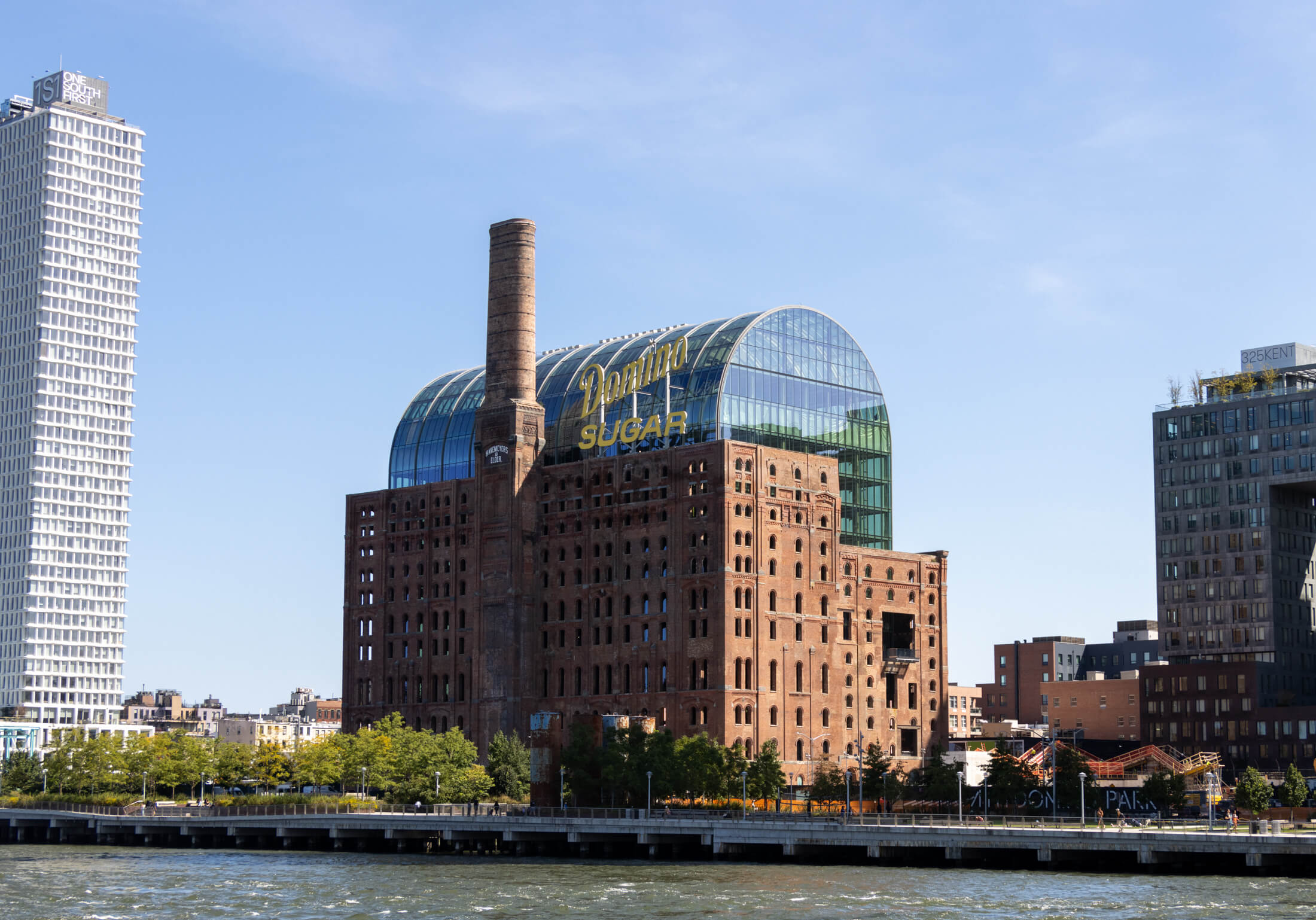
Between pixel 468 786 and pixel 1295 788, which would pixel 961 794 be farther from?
pixel 468 786

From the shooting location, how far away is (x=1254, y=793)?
16075 centimetres

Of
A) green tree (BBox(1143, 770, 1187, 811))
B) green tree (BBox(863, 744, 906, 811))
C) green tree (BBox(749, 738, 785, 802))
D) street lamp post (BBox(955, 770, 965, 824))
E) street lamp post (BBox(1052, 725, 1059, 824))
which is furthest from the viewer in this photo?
green tree (BBox(749, 738, 785, 802))

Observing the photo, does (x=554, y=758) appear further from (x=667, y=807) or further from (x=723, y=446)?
(x=723, y=446)

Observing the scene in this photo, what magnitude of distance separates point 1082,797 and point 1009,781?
48.5 feet

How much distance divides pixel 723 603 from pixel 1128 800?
4567cm

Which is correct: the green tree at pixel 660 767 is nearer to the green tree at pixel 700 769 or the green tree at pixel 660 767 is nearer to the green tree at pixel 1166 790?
the green tree at pixel 700 769

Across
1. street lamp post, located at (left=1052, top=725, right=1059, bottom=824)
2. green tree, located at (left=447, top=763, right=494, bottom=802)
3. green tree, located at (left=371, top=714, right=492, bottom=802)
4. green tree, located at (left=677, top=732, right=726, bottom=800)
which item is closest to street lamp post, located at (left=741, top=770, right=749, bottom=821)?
green tree, located at (left=677, top=732, right=726, bottom=800)

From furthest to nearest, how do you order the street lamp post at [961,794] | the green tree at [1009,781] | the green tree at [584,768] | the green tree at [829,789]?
the green tree at [584,768]
the green tree at [829,789]
the green tree at [1009,781]
the street lamp post at [961,794]

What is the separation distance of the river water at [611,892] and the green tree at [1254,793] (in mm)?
36181

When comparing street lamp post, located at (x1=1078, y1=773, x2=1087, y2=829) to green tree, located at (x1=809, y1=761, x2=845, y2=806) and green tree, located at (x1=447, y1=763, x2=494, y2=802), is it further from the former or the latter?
green tree, located at (x1=447, y1=763, x2=494, y2=802)

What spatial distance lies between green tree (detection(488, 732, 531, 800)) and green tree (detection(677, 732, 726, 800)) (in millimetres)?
19003

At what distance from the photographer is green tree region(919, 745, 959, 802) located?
550ft

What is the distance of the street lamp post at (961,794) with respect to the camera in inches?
5802

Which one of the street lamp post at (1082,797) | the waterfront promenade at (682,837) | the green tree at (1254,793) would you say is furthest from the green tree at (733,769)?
the green tree at (1254,793)
